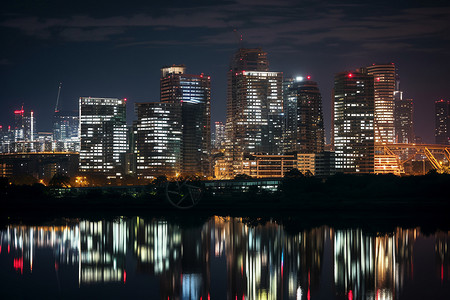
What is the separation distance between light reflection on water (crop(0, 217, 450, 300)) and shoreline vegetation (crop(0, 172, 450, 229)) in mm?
14569

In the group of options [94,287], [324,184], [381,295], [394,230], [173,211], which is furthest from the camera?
[324,184]

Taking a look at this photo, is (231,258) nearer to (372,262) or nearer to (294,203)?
(372,262)

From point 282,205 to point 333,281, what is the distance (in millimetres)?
60642

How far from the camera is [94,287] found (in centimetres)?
5206

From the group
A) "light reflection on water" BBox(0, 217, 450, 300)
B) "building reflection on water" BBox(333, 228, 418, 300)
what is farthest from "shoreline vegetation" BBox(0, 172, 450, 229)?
"light reflection on water" BBox(0, 217, 450, 300)

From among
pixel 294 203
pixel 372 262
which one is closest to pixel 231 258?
pixel 372 262

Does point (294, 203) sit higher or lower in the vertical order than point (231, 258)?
higher

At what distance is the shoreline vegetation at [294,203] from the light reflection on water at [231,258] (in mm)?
14569

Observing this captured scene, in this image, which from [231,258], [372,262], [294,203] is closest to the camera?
[372,262]

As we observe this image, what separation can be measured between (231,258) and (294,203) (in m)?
51.7

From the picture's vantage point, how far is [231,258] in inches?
2520

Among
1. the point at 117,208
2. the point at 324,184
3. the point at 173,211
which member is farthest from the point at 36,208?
the point at 324,184

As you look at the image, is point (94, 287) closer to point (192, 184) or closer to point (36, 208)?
point (36, 208)

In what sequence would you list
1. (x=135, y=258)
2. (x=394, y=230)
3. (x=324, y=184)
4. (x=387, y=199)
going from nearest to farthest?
1. (x=135, y=258)
2. (x=394, y=230)
3. (x=387, y=199)
4. (x=324, y=184)
